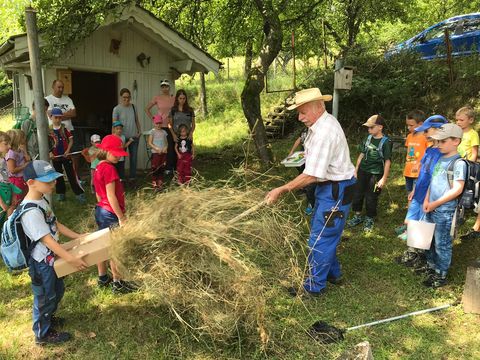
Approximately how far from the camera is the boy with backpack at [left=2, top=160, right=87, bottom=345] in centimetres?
307

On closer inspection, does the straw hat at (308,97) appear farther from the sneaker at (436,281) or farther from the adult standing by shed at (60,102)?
the adult standing by shed at (60,102)

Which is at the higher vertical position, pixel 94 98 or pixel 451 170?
pixel 94 98

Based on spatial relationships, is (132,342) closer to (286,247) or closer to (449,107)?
(286,247)

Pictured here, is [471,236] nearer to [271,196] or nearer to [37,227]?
[271,196]

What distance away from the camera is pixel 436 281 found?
424cm

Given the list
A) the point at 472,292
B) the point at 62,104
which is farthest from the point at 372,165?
the point at 62,104

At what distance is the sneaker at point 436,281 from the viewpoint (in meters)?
4.23

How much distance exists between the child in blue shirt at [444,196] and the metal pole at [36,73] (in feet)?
13.8

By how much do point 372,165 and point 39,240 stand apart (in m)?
4.23

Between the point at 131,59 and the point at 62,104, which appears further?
the point at 131,59

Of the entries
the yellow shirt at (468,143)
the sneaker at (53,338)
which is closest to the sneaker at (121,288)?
the sneaker at (53,338)

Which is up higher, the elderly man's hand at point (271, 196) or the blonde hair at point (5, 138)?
the blonde hair at point (5, 138)

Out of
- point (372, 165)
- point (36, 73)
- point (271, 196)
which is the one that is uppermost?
point (36, 73)

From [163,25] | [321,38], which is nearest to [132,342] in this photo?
[163,25]
